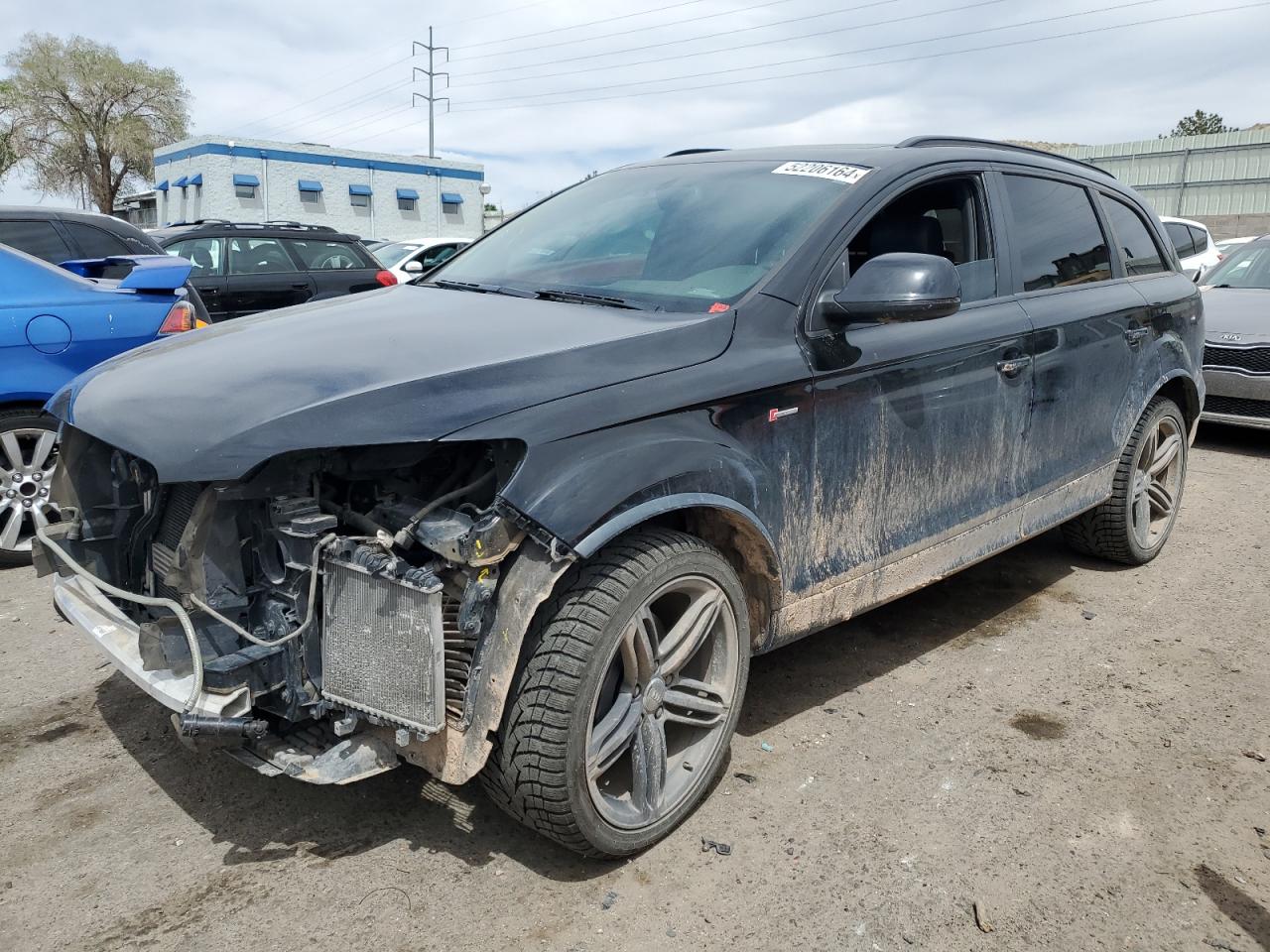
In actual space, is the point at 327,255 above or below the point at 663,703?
above

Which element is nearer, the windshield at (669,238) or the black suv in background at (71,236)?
the windshield at (669,238)

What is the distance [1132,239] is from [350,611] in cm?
421

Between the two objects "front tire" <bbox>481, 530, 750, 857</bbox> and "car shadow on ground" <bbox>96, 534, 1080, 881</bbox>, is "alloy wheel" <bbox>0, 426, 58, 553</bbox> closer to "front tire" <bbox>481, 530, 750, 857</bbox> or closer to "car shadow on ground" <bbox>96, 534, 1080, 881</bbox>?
"car shadow on ground" <bbox>96, 534, 1080, 881</bbox>

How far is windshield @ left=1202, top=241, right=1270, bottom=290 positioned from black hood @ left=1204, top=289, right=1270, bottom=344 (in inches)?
8.8

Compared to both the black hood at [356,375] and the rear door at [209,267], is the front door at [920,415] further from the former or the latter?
the rear door at [209,267]

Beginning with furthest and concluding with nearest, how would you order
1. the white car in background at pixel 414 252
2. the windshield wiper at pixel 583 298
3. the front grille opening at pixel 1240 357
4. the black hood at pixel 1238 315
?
the white car in background at pixel 414 252 → the black hood at pixel 1238 315 → the front grille opening at pixel 1240 357 → the windshield wiper at pixel 583 298

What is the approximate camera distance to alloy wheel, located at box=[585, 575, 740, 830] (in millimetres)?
2520

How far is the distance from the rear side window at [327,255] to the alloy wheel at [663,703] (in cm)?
946

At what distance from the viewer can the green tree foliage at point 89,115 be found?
44875 mm

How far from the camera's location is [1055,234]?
4102 millimetres

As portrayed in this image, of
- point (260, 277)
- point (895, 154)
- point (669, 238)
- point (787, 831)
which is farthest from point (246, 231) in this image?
point (787, 831)

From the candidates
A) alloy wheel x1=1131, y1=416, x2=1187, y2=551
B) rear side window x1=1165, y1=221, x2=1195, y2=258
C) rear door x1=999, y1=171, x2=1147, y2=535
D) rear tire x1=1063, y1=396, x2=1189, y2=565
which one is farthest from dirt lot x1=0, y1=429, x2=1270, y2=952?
rear side window x1=1165, y1=221, x2=1195, y2=258

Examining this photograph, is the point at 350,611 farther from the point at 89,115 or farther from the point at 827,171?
the point at 89,115

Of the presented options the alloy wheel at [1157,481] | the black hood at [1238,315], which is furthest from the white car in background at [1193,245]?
the alloy wheel at [1157,481]
